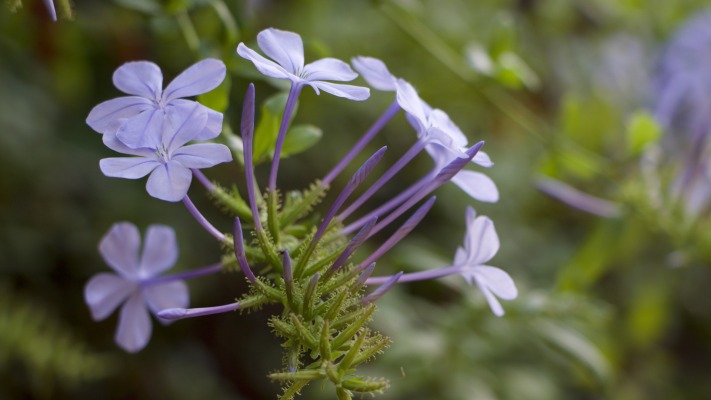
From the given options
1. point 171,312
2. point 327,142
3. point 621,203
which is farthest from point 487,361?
point 171,312

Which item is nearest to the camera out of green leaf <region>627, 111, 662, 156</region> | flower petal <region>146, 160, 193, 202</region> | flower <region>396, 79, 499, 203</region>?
flower petal <region>146, 160, 193, 202</region>

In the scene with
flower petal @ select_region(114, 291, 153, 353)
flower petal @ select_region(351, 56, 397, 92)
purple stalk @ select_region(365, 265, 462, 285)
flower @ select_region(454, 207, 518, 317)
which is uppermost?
flower petal @ select_region(351, 56, 397, 92)

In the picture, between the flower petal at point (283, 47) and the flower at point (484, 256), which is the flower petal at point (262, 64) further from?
the flower at point (484, 256)

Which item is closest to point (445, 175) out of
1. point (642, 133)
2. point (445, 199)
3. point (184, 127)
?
point (184, 127)

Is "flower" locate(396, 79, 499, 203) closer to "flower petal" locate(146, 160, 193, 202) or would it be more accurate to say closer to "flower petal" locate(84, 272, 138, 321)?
"flower petal" locate(146, 160, 193, 202)

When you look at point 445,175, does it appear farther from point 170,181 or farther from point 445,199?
point 445,199

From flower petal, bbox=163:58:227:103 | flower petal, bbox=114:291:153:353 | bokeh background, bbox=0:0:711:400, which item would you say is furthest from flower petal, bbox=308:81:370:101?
flower petal, bbox=114:291:153:353

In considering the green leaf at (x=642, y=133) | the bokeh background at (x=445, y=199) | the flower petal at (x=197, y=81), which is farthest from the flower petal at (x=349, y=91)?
the green leaf at (x=642, y=133)

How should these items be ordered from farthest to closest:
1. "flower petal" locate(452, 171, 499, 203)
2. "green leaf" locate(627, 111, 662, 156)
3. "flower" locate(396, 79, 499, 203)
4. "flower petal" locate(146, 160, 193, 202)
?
"green leaf" locate(627, 111, 662, 156) < "flower petal" locate(452, 171, 499, 203) < "flower" locate(396, 79, 499, 203) < "flower petal" locate(146, 160, 193, 202)
